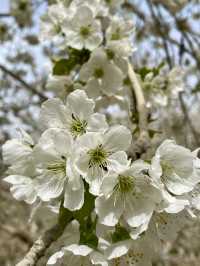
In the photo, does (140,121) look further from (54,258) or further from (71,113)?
(54,258)

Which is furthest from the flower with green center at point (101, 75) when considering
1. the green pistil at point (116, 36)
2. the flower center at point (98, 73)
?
the green pistil at point (116, 36)

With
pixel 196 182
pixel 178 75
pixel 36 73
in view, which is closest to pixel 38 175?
pixel 196 182

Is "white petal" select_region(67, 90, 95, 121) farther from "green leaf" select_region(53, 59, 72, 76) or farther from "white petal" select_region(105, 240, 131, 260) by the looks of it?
"green leaf" select_region(53, 59, 72, 76)

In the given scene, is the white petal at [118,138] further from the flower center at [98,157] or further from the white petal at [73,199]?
the white petal at [73,199]

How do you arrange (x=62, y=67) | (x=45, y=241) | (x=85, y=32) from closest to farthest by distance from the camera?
(x=45, y=241), (x=85, y=32), (x=62, y=67)

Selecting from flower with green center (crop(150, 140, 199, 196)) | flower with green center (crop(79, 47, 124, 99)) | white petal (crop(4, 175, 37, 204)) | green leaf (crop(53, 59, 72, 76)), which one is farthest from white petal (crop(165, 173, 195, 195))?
green leaf (crop(53, 59, 72, 76))

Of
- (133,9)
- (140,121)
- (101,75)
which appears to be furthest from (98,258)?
(133,9)

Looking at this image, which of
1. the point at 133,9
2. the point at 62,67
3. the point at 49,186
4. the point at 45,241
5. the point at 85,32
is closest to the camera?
the point at 45,241

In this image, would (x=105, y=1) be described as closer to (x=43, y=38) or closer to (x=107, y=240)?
(x=43, y=38)
